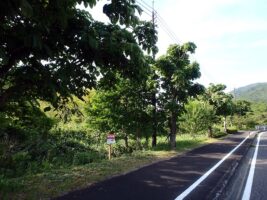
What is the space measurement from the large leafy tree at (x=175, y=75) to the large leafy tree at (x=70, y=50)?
15857 mm

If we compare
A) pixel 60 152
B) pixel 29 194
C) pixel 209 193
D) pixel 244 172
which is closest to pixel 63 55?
pixel 29 194

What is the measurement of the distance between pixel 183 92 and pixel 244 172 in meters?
11.3

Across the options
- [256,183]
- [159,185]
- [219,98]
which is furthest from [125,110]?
[219,98]

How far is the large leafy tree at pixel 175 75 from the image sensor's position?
2608 cm

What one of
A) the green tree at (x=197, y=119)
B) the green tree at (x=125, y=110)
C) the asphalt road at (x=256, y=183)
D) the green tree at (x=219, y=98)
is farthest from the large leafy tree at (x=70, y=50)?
the green tree at (x=219, y=98)

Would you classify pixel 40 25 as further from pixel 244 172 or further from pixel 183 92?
pixel 183 92

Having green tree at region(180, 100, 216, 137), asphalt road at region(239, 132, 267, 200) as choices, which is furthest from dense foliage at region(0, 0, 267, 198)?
green tree at region(180, 100, 216, 137)

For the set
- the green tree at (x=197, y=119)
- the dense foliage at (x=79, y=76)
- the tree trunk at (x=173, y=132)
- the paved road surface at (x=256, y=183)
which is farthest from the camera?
the green tree at (x=197, y=119)

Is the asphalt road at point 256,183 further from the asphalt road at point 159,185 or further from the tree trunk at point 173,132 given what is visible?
the tree trunk at point 173,132

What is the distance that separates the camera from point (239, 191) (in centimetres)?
1112

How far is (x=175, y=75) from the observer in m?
25.8

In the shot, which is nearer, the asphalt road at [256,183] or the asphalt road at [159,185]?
the asphalt road at [159,185]

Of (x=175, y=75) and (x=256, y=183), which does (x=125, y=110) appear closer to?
(x=175, y=75)

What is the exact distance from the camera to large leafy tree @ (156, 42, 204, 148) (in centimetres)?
2608
